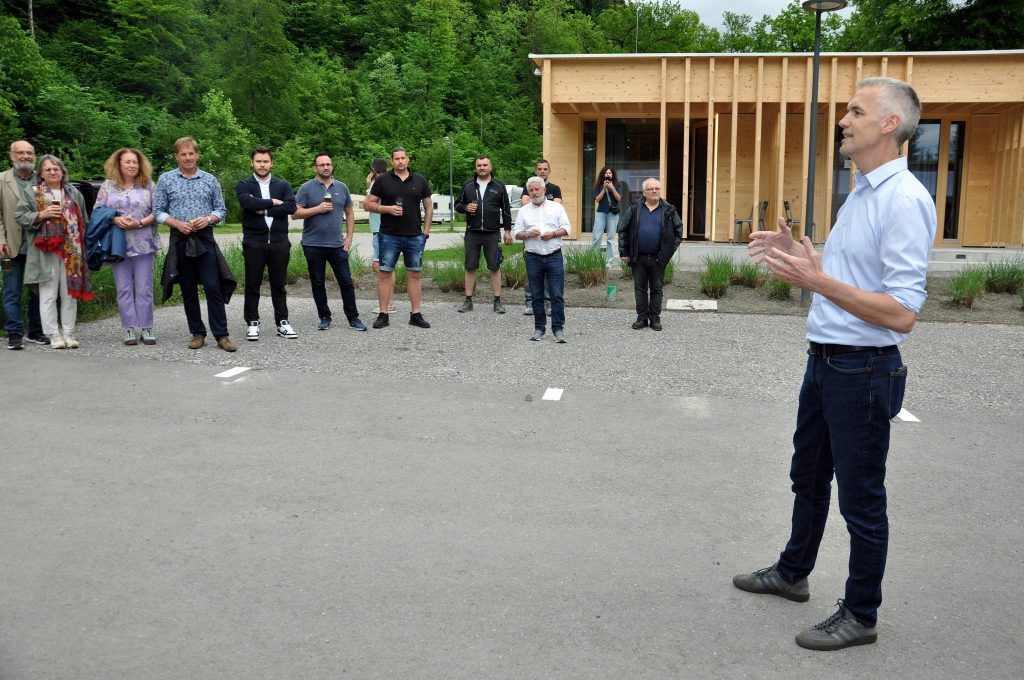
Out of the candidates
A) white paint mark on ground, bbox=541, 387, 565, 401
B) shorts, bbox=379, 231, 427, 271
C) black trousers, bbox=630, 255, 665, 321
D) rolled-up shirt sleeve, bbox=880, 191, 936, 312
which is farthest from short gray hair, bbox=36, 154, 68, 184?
rolled-up shirt sleeve, bbox=880, 191, 936, 312

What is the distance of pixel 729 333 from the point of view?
35.3 feet

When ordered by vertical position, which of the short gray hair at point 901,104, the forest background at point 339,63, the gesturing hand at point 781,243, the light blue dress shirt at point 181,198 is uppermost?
the forest background at point 339,63

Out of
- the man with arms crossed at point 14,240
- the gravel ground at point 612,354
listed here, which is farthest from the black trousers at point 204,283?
the man with arms crossed at point 14,240

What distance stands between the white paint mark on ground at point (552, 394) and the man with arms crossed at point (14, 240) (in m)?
5.59

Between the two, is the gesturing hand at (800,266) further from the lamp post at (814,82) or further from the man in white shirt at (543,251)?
the lamp post at (814,82)

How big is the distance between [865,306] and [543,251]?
7351mm

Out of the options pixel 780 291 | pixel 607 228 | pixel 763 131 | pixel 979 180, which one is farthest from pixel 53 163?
pixel 979 180

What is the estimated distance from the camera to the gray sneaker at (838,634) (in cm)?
324

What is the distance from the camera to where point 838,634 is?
10.7 feet

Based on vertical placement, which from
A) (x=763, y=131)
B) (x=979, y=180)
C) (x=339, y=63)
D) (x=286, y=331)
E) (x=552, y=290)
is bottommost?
(x=286, y=331)

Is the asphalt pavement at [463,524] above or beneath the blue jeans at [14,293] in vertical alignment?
beneath

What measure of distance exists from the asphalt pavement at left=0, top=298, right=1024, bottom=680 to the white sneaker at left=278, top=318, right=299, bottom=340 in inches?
62.6

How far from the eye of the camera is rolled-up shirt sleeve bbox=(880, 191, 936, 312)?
2.99 metres

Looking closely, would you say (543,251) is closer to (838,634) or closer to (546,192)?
(546,192)
